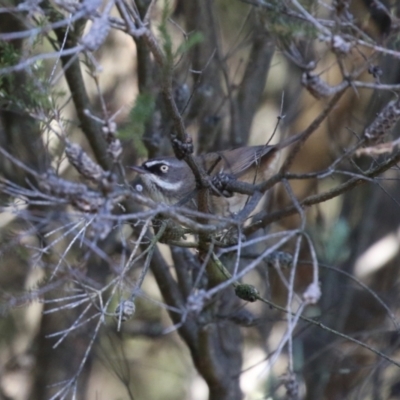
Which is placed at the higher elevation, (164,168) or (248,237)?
(164,168)

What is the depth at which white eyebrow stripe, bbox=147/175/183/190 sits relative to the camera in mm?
4766

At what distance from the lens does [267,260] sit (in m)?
3.98

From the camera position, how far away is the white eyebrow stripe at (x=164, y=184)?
4766 mm

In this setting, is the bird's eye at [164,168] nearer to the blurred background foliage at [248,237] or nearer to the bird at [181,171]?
the bird at [181,171]

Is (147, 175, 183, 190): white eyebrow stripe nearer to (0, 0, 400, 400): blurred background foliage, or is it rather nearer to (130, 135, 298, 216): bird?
(130, 135, 298, 216): bird

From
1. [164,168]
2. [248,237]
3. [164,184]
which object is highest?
[164,168]

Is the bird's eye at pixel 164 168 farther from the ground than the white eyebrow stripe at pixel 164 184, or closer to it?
farther from the ground

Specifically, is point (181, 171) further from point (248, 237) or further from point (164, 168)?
point (248, 237)

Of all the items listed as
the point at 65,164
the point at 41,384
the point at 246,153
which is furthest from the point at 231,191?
the point at 41,384

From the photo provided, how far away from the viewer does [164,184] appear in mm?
4816

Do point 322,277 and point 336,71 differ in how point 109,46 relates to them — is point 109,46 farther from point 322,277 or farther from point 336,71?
point 322,277

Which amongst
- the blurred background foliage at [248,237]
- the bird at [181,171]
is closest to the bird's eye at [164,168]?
the bird at [181,171]

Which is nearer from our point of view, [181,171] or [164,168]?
[164,168]

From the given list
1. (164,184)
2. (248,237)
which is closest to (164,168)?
(164,184)
